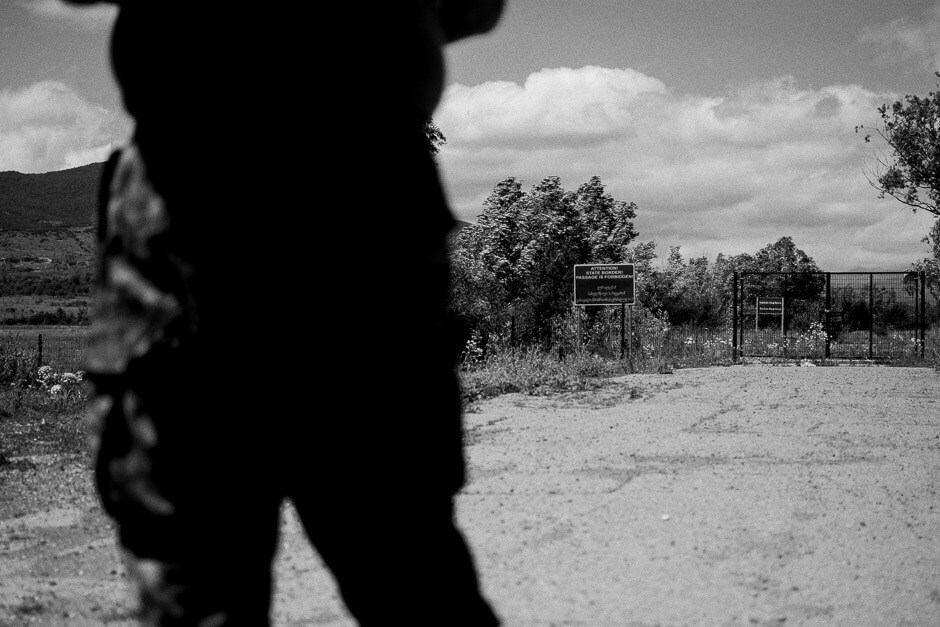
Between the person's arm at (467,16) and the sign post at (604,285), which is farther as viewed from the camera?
the sign post at (604,285)

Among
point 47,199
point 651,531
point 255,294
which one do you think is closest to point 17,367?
point 651,531

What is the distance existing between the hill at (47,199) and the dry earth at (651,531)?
11798 centimetres

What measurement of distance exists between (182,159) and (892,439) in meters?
7.44

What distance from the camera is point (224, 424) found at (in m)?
1.34

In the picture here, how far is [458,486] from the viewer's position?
5.09 feet

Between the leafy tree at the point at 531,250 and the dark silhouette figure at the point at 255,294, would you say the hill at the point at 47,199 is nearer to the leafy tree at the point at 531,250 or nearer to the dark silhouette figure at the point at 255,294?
the leafy tree at the point at 531,250

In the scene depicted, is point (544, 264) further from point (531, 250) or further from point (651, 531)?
point (651, 531)

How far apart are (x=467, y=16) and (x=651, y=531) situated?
3121 mm

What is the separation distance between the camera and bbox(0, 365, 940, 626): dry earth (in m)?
3.31

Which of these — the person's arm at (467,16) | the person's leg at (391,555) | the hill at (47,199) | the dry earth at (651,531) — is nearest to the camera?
the person's leg at (391,555)

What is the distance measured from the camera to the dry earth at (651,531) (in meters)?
3.31

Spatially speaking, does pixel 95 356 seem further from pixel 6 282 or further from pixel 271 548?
pixel 6 282

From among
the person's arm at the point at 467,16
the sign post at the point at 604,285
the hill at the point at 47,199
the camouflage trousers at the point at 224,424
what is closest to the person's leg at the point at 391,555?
the camouflage trousers at the point at 224,424

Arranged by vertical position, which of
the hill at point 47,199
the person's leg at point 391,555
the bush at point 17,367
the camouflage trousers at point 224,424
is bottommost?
the bush at point 17,367
